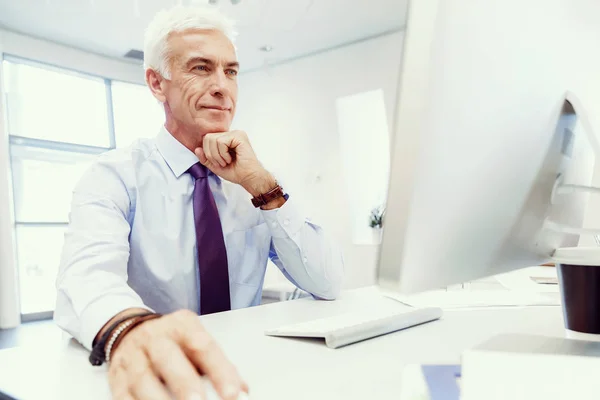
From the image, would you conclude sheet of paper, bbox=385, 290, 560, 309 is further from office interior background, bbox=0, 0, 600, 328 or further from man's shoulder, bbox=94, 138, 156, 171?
office interior background, bbox=0, 0, 600, 328

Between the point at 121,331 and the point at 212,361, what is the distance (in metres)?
0.19

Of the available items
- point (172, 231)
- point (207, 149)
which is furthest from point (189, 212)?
point (207, 149)

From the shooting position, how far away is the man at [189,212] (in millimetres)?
1107

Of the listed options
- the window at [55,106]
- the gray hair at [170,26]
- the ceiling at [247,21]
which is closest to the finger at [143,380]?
the gray hair at [170,26]

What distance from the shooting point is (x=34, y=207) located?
5.86 meters

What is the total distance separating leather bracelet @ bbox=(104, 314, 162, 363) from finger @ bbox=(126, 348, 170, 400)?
94mm

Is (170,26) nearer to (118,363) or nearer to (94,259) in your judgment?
(94,259)

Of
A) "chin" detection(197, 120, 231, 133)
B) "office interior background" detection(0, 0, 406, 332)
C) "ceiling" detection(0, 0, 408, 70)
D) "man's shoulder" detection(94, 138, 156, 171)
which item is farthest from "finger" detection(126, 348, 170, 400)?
"ceiling" detection(0, 0, 408, 70)

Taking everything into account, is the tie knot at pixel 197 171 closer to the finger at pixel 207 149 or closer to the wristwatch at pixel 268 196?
the finger at pixel 207 149

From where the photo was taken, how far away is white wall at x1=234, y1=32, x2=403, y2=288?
209 inches

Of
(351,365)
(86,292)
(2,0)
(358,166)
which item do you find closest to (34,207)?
(2,0)

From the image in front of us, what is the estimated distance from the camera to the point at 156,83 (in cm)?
160

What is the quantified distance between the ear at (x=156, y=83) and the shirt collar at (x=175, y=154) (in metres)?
0.20

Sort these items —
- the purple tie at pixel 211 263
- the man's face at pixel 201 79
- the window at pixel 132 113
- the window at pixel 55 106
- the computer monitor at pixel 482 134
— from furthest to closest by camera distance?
the window at pixel 132 113, the window at pixel 55 106, the man's face at pixel 201 79, the purple tie at pixel 211 263, the computer monitor at pixel 482 134
